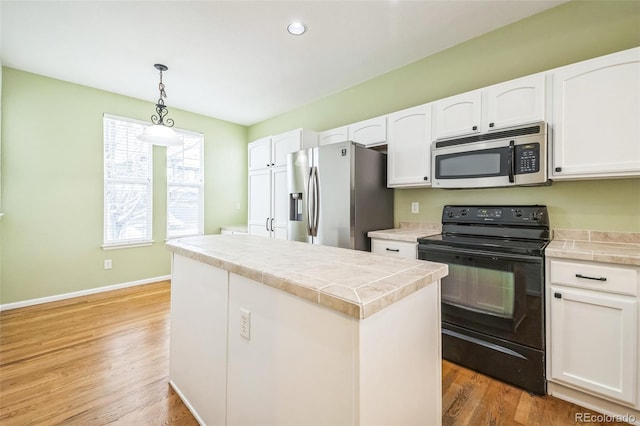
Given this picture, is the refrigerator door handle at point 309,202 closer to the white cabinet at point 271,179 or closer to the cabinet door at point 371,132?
the white cabinet at point 271,179

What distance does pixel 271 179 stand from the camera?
148 inches

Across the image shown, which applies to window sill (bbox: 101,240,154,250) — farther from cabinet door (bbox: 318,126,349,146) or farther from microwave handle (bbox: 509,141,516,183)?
microwave handle (bbox: 509,141,516,183)

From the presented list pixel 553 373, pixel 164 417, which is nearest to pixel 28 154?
pixel 164 417

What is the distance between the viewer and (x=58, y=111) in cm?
339

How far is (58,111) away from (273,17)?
3.07m

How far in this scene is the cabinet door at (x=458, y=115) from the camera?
7.43ft

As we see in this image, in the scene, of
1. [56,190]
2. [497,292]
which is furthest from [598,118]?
[56,190]

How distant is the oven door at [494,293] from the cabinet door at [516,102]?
103 cm

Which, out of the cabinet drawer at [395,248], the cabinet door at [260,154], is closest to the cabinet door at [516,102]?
the cabinet drawer at [395,248]

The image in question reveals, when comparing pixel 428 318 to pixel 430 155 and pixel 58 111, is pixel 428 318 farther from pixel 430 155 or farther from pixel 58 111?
pixel 58 111

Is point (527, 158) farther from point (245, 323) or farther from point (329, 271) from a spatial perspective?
point (245, 323)

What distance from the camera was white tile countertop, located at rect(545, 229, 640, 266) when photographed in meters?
1.53

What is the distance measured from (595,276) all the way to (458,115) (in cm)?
149

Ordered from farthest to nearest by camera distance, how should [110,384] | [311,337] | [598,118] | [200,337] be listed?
1. [110,384]
2. [598,118]
3. [200,337]
4. [311,337]
